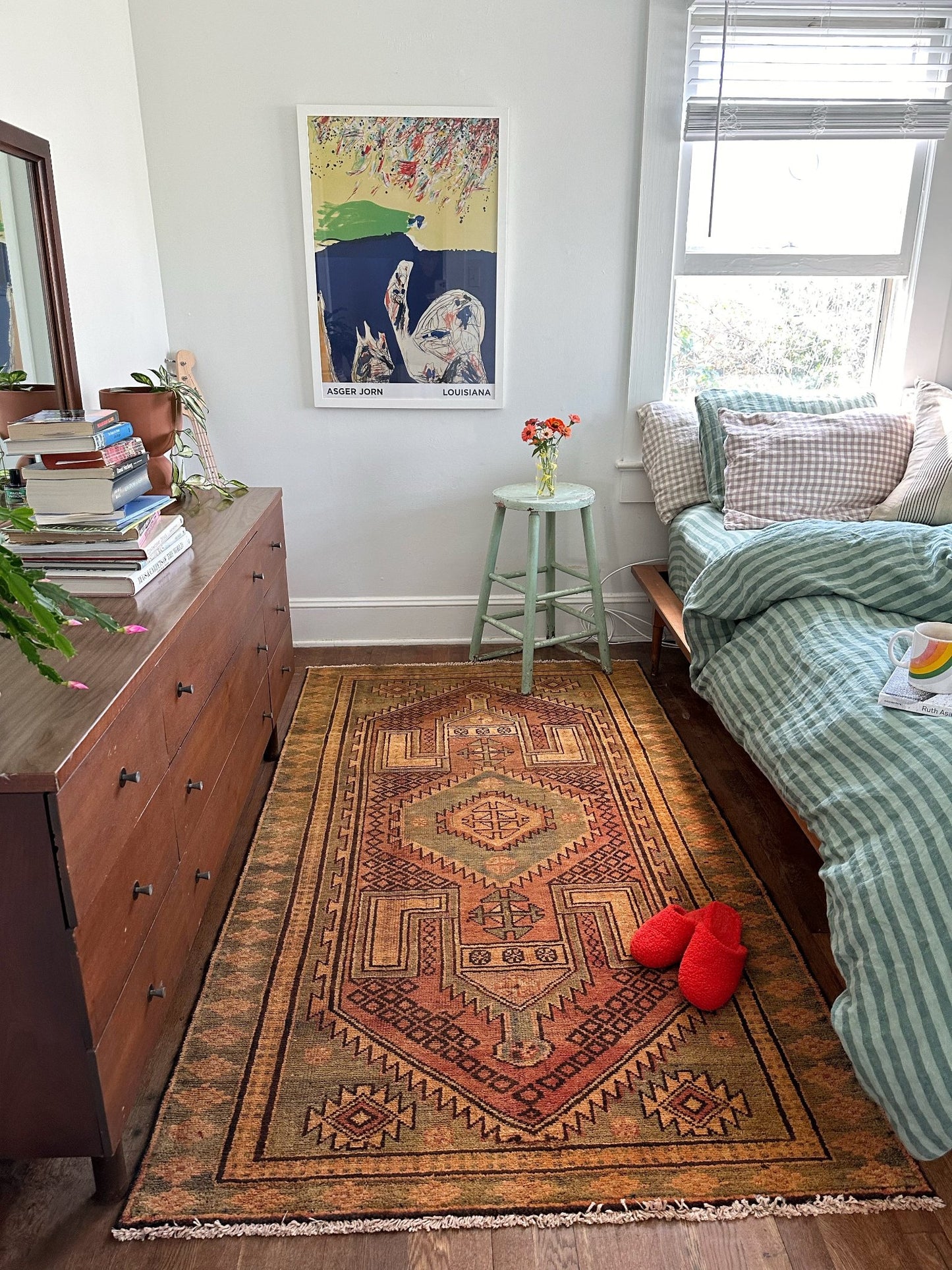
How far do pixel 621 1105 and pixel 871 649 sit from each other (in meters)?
1.02

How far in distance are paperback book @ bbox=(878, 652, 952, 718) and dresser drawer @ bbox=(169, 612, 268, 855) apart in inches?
50.4

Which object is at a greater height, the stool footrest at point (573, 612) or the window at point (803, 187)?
the window at point (803, 187)

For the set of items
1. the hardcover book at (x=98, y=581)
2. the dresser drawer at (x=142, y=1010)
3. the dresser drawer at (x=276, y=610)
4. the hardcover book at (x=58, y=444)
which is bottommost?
the dresser drawer at (x=142, y=1010)

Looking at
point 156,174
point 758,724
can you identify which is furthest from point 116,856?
point 156,174

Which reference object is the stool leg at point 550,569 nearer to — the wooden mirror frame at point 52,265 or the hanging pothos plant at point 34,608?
the wooden mirror frame at point 52,265

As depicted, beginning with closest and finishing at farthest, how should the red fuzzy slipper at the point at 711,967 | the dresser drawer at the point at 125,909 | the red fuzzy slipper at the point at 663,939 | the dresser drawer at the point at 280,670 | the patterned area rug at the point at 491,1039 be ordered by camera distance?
the dresser drawer at the point at 125,909 < the patterned area rug at the point at 491,1039 < the red fuzzy slipper at the point at 711,967 < the red fuzzy slipper at the point at 663,939 < the dresser drawer at the point at 280,670

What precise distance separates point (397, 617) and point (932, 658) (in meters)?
2.20

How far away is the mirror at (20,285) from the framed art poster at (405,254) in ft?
3.85

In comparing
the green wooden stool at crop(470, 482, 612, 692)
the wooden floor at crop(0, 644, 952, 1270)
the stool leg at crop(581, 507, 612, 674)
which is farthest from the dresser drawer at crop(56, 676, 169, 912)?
the stool leg at crop(581, 507, 612, 674)

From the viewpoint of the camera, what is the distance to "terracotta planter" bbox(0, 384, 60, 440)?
199cm

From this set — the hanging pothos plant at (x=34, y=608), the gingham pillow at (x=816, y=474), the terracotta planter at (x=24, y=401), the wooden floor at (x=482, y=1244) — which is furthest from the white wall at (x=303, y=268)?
the wooden floor at (x=482, y=1244)

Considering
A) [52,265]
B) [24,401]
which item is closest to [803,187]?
[52,265]

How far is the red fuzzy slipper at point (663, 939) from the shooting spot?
1.91 meters

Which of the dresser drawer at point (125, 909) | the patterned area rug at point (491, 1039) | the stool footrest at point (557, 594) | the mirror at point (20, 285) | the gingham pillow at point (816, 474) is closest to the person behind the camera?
the dresser drawer at point (125, 909)
